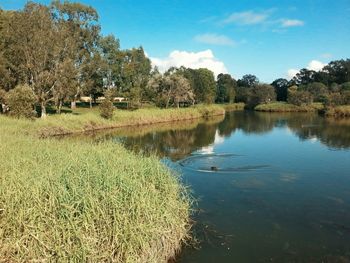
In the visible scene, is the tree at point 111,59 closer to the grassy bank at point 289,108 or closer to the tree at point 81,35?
the tree at point 81,35

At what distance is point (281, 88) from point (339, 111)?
60.2 meters

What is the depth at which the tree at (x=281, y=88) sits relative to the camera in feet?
438

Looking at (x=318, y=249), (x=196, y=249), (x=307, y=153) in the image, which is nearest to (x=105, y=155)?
(x=196, y=249)

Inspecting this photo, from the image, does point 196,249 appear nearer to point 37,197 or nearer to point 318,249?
point 318,249

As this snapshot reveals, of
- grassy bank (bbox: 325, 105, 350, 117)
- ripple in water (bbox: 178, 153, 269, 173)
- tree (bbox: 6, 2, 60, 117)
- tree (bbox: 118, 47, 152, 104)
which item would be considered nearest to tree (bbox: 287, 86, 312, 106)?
grassy bank (bbox: 325, 105, 350, 117)

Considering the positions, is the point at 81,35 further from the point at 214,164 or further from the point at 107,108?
the point at 214,164

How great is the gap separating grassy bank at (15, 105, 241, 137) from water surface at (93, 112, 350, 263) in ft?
49.7

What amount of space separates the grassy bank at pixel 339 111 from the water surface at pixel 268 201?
47.8 metres

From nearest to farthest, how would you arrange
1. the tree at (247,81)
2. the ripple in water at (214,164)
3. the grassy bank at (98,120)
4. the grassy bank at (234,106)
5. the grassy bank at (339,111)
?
the ripple in water at (214,164) → the grassy bank at (98,120) → the grassy bank at (339,111) → the grassy bank at (234,106) → the tree at (247,81)

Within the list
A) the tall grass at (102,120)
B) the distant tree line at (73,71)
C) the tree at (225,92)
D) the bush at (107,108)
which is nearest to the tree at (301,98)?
the distant tree line at (73,71)

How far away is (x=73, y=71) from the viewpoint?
47.8 m

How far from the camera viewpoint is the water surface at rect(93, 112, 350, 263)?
11461 mm

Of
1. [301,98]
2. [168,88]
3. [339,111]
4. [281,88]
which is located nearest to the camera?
[168,88]

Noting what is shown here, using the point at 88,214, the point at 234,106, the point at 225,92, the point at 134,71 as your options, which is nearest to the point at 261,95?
the point at 234,106
